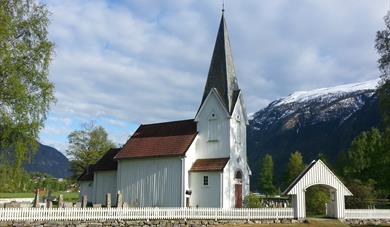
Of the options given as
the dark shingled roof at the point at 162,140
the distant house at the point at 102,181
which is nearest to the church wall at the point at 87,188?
the distant house at the point at 102,181

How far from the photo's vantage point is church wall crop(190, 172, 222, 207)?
1473 inches

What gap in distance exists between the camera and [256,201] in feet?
126

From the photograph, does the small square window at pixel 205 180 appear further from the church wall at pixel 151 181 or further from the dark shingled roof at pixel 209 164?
the church wall at pixel 151 181

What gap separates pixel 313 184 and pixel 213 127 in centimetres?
1074

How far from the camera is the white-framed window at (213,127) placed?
131 feet

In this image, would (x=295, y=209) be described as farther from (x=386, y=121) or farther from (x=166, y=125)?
(x=166, y=125)

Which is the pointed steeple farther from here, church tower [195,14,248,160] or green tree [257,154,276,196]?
green tree [257,154,276,196]

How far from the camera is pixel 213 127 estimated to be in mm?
40250

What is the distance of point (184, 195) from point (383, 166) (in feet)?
111

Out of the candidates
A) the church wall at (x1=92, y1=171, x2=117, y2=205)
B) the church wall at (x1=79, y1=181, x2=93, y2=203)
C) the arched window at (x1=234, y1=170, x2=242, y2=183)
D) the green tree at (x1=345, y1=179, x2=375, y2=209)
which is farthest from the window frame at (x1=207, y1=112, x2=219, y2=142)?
the church wall at (x1=79, y1=181, x2=93, y2=203)

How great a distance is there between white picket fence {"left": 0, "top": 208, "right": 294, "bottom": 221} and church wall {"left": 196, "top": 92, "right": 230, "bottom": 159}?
26.8 ft

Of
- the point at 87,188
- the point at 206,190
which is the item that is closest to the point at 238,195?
the point at 206,190

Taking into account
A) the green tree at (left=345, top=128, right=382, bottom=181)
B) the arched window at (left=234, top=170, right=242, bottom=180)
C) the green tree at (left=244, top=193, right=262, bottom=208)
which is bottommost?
the green tree at (left=244, top=193, right=262, bottom=208)

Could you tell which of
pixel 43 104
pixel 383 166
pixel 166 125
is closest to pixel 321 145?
pixel 383 166
